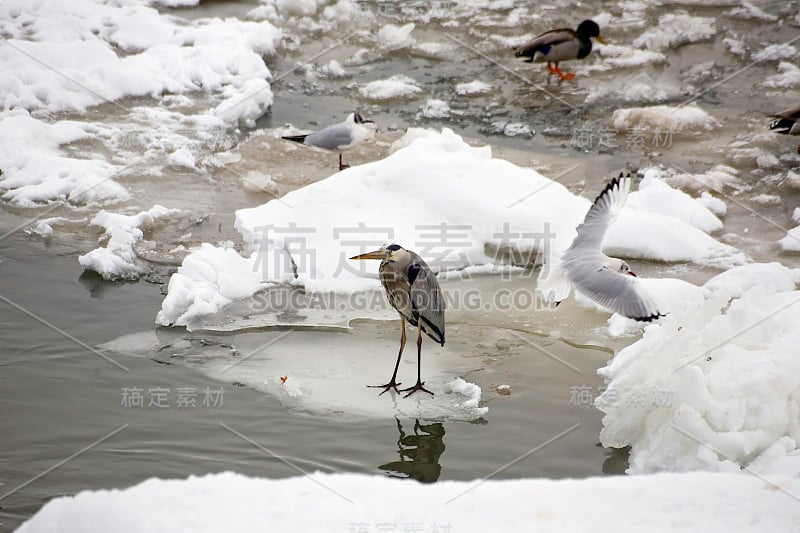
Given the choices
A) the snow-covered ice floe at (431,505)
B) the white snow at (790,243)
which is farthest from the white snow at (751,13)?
the snow-covered ice floe at (431,505)

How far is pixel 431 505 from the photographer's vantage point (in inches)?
160

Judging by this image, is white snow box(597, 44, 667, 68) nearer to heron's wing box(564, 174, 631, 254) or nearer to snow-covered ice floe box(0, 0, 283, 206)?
snow-covered ice floe box(0, 0, 283, 206)

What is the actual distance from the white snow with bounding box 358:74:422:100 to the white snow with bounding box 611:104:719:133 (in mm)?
2585

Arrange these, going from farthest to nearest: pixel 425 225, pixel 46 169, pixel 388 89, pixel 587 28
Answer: pixel 587 28 < pixel 388 89 < pixel 46 169 < pixel 425 225

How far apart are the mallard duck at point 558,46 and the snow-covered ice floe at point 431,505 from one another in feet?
26.1

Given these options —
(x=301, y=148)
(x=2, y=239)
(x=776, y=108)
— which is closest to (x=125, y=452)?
(x=2, y=239)

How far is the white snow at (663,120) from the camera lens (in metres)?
10.1

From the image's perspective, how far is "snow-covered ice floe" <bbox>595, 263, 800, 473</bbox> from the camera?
479cm

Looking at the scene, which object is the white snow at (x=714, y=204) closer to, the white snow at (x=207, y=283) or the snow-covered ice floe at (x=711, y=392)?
the snow-covered ice floe at (x=711, y=392)

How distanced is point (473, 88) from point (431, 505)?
7909mm

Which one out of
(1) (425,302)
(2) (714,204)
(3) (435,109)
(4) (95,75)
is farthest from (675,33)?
(1) (425,302)

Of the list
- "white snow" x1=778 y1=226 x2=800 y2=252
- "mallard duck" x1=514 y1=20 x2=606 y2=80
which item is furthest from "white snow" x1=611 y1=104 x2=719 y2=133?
"white snow" x1=778 y1=226 x2=800 y2=252

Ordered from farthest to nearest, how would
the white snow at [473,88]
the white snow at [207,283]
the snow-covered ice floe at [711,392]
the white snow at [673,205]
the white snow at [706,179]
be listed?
1. the white snow at [473,88]
2. the white snow at [706,179]
3. the white snow at [673,205]
4. the white snow at [207,283]
5. the snow-covered ice floe at [711,392]

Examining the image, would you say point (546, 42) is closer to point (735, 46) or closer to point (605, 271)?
point (735, 46)
